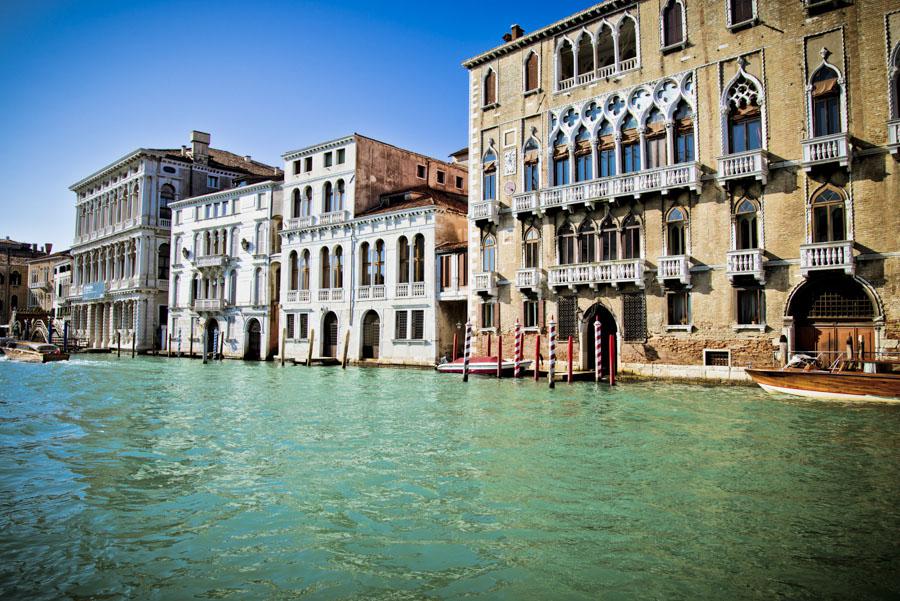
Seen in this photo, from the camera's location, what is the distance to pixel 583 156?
790 inches

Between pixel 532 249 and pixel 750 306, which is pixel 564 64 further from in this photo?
pixel 750 306

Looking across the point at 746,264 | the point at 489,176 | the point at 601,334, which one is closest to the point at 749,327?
the point at 746,264

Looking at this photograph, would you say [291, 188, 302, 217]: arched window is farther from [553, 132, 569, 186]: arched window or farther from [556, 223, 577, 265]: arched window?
[556, 223, 577, 265]: arched window

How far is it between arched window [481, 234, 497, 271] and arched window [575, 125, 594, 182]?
12.0 ft

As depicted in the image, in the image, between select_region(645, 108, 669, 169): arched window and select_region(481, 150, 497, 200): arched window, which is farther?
select_region(481, 150, 497, 200): arched window

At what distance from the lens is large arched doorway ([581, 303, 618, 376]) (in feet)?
63.4

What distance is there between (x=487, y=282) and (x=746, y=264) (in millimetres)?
8293

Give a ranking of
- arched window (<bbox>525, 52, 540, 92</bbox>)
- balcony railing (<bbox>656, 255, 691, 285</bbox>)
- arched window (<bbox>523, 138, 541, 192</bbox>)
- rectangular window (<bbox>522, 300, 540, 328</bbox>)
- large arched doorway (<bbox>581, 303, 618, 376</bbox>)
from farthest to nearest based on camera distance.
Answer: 1. arched window (<bbox>525, 52, 540, 92</bbox>)
2. arched window (<bbox>523, 138, 541, 192</bbox>)
3. rectangular window (<bbox>522, 300, 540, 328</bbox>)
4. large arched doorway (<bbox>581, 303, 618, 376</bbox>)
5. balcony railing (<bbox>656, 255, 691, 285</bbox>)

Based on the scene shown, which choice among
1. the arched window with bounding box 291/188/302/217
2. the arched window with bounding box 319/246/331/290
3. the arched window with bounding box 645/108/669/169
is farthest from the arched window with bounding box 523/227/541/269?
the arched window with bounding box 291/188/302/217

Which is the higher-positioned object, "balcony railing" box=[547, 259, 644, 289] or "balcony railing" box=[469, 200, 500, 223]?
"balcony railing" box=[469, 200, 500, 223]

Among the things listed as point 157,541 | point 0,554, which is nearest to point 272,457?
point 157,541

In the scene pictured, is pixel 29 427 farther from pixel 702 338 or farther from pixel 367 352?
pixel 367 352

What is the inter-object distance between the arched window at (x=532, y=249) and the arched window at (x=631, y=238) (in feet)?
9.69

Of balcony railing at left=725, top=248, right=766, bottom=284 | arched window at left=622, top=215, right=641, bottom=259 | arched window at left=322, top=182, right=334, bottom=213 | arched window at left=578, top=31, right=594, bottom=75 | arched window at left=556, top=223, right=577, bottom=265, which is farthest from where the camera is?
arched window at left=322, top=182, right=334, bottom=213
